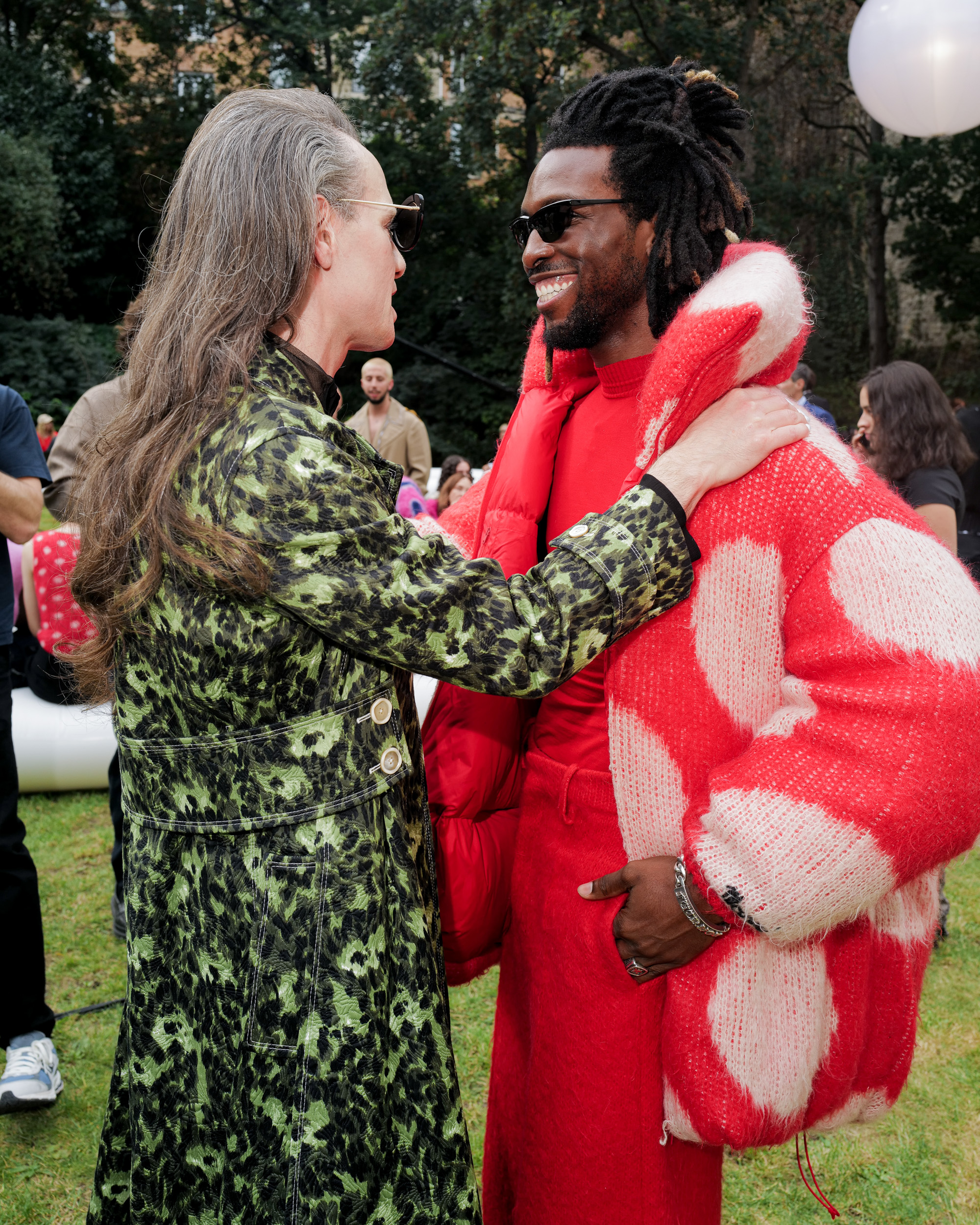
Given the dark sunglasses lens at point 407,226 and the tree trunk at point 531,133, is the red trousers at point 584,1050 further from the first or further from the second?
the tree trunk at point 531,133

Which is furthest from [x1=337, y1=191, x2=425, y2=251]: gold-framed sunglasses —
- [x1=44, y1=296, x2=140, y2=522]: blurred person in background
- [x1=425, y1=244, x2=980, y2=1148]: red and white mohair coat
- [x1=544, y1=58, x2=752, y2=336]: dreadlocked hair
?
[x1=44, y1=296, x2=140, y2=522]: blurred person in background

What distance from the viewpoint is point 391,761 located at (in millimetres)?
1495

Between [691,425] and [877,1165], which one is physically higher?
[691,425]

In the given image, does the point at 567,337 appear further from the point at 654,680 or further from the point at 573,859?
the point at 573,859

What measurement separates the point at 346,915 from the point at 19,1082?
7.14 ft

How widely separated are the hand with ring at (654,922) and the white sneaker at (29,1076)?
2261 millimetres

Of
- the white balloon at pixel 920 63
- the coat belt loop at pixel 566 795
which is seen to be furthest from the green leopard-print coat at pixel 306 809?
the white balloon at pixel 920 63

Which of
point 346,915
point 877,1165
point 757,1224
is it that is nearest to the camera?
point 346,915

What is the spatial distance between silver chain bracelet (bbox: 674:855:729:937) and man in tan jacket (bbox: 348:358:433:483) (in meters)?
6.68

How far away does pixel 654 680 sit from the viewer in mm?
1567

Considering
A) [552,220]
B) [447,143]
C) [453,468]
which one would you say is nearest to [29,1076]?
[552,220]

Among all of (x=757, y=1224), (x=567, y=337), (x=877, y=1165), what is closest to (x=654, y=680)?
(x=567, y=337)

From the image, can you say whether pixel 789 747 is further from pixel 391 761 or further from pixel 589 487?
pixel 589 487

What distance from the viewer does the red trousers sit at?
1628 millimetres
